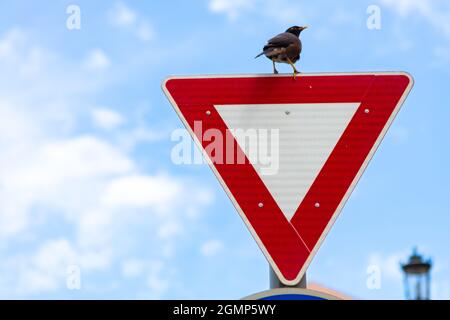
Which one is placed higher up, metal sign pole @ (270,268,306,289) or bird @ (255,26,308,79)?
bird @ (255,26,308,79)

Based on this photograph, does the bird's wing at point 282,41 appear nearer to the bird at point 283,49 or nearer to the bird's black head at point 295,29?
the bird at point 283,49

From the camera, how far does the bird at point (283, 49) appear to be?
3.01m

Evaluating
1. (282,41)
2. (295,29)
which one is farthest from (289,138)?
(295,29)

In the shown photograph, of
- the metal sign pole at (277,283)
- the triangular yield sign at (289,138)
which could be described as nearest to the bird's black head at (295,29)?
the triangular yield sign at (289,138)

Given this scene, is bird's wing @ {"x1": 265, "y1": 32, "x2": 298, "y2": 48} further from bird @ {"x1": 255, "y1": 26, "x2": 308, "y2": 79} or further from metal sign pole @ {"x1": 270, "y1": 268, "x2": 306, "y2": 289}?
metal sign pole @ {"x1": 270, "y1": 268, "x2": 306, "y2": 289}

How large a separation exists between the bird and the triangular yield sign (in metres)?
0.25

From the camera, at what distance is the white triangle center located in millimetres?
2629

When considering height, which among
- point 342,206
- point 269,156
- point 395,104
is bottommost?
point 342,206

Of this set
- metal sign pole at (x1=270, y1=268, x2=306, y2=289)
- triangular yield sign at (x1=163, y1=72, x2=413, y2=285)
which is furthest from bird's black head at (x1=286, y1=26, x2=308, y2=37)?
metal sign pole at (x1=270, y1=268, x2=306, y2=289)

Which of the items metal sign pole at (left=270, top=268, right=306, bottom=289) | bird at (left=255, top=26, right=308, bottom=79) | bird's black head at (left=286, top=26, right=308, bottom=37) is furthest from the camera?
bird's black head at (left=286, top=26, right=308, bottom=37)
